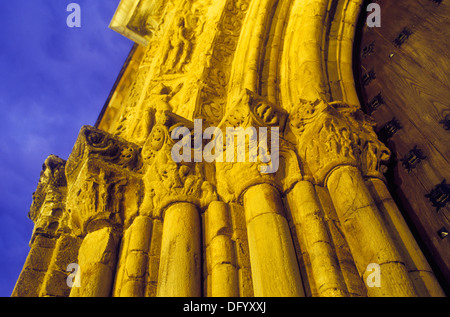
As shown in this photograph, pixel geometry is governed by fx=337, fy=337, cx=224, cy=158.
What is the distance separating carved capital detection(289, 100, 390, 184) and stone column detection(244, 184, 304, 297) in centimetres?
40

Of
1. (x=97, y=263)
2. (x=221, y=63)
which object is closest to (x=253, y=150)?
(x=97, y=263)

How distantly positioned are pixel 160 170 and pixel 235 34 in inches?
87.9

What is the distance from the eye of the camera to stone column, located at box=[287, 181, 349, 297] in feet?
5.53

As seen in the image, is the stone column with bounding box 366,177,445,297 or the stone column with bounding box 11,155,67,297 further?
the stone column with bounding box 11,155,67,297

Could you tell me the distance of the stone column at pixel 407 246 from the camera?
1.71 meters

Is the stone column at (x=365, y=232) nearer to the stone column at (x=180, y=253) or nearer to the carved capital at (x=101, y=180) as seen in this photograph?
the stone column at (x=180, y=253)

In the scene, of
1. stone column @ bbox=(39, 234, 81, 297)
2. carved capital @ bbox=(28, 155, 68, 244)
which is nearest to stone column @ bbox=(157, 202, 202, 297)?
stone column @ bbox=(39, 234, 81, 297)

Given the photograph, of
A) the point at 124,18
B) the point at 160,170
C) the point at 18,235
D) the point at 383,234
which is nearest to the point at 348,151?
the point at 383,234

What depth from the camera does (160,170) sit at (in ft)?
8.04

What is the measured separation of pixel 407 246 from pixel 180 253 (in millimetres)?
1283

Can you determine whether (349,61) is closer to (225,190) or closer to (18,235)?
(225,190)

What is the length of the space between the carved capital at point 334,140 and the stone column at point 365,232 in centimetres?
10

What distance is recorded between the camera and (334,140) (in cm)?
230

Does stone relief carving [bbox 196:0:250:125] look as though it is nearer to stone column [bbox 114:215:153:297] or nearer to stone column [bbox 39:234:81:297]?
stone column [bbox 114:215:153:297]
